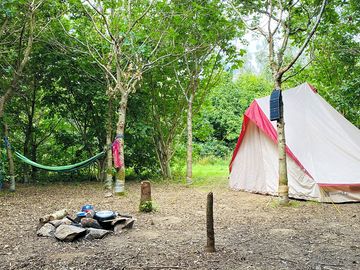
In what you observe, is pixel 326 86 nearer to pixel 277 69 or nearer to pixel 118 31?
pixel 277 69

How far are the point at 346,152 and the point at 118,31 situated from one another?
4.87 metres

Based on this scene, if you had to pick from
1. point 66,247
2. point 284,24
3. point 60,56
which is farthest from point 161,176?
point 66,247

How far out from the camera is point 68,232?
→ 3486 millimetres

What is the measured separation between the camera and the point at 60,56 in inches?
312

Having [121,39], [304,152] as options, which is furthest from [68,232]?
[304,152]

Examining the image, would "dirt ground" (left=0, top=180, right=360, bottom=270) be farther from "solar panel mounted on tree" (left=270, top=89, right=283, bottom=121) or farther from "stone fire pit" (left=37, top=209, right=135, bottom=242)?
"solar panel mounted on tree" (left=270, top=89, right=283, bottom=121)

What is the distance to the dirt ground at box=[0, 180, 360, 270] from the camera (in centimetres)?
291

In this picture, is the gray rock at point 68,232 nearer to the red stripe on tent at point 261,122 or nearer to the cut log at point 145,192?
the cut log at point 145,192

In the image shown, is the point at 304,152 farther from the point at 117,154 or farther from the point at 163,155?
the point at 163,155

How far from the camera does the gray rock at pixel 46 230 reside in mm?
3691

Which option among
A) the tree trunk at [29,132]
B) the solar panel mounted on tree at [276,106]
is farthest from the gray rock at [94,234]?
the tree trunk at [29,132]

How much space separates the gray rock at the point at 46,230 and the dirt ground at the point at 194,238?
73mm

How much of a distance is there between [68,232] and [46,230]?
0.42 meters

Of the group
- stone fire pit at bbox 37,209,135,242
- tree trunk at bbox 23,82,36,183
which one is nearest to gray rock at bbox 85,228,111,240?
stone fire pit at bbox 37,209,135,242
